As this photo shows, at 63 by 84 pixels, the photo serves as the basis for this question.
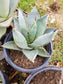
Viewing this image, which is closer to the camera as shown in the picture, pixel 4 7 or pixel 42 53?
pixel 4 7

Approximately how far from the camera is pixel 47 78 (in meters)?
1.52

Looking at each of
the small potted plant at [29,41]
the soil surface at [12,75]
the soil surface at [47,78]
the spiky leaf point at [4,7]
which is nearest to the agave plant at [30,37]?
the small potted plant at [29,41]

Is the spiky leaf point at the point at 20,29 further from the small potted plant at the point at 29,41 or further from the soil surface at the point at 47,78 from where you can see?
the soil surface at the point at 47,78

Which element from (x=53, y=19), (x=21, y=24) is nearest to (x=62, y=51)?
(x=53, y=19)

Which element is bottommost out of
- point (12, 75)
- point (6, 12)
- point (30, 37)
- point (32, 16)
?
point (12, 75)

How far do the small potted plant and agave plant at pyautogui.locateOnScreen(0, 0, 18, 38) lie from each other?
0.27 ft

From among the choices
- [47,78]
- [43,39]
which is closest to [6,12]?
[43,39]

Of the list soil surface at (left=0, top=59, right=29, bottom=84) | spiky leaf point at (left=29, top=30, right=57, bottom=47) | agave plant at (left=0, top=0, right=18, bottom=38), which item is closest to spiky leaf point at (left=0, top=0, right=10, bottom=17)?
agave plant at (left=0, top=0, right=18, bottom=38)

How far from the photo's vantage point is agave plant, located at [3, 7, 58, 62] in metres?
1.28

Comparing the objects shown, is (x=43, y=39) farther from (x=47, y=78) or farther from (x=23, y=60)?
(x=47, y=78)

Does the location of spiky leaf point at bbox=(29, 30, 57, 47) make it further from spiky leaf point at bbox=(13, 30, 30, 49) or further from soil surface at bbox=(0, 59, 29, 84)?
soil surface at bbox=(0, 59, 29, 84)

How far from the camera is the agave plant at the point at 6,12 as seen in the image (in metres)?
1.27

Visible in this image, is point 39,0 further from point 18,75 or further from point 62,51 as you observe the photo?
point 18,75

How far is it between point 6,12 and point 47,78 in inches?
30.1
